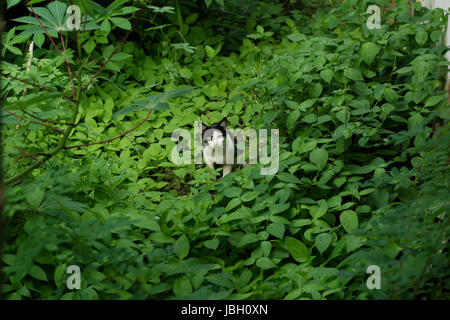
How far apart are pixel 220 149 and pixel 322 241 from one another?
846 millimetres

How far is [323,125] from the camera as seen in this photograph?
2.64 metres

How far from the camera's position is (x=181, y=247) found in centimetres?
197

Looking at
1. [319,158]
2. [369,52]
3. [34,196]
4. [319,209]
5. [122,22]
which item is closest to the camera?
[34,196]

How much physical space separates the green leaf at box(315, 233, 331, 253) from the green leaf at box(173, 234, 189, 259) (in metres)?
0.57

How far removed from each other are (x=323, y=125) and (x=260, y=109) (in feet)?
1.56

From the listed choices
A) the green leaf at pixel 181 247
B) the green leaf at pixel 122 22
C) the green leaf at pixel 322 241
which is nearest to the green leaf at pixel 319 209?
the green leaf at pixel 322 241

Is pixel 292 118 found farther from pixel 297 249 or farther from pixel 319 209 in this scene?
pixel 297 249

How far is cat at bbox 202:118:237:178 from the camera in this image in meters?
2.64

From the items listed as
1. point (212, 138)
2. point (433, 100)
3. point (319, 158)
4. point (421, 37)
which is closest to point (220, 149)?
point (212, 138)

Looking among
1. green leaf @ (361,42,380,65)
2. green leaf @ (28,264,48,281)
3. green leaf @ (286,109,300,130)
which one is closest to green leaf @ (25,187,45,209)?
green leaf @ (28,264,48,281)

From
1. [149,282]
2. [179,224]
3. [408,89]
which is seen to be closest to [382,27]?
[408,89]

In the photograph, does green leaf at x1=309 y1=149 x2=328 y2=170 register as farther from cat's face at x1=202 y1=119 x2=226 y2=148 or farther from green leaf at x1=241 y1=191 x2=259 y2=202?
cat's face at x1=202 y1=119 x2=226 y2=148

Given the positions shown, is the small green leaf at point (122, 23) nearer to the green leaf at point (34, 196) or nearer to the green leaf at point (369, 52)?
the green leaf at point (34, 196)
